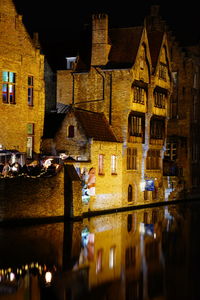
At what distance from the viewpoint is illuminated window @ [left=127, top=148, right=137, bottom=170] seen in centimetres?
5678

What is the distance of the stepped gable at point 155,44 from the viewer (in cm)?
6066

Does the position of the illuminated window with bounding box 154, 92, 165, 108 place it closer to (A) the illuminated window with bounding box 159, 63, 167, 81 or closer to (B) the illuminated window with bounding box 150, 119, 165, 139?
(B) the illuminated window with bounding box 150, 119, 165, 139

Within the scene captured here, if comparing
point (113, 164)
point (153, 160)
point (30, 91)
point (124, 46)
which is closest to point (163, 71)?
point (124, 46)

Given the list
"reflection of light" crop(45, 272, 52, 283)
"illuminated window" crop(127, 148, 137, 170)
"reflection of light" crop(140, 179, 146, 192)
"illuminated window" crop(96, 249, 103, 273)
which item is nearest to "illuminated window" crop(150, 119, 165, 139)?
"illuminated window" crop(127, 148, 137, 170)

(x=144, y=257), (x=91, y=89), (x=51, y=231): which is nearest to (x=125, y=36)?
(x=91, y=89)

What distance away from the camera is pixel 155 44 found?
2419 inches

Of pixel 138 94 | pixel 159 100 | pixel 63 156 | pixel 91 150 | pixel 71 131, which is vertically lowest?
pixel 63 156

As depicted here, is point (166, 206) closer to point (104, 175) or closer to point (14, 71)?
point (104, 175)

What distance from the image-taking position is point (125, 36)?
57.4 meters

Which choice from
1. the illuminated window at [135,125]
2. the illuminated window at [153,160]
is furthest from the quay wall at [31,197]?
the illuminated window at [153,160]

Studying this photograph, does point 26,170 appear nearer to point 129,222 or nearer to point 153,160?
point 129,222

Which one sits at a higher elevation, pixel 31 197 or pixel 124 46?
pixel 124 46

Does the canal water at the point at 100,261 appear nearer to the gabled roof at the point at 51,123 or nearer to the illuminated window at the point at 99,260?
the illuminated window at the point at 99,260

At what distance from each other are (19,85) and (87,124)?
6274 millimetres
